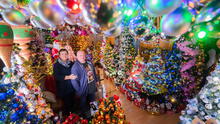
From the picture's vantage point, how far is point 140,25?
967mm

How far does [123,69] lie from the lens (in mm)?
4023

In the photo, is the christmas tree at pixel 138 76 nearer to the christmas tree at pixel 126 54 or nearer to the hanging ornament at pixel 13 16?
the christmas tree at pixel 126 54

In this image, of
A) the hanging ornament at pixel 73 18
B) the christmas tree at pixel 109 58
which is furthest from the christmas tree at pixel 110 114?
the christmas tree at pixel 109 58

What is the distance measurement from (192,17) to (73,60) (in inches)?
91.2

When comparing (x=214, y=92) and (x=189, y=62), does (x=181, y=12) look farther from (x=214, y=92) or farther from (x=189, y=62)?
(x=189, y=62)

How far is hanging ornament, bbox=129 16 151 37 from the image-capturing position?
94 centimetres

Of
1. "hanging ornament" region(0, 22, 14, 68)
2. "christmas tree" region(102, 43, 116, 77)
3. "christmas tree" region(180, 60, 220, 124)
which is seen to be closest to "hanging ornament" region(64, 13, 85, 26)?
"hanging ornament" region(0, 22, 14, 68)

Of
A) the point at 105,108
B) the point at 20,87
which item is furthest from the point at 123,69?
the point at 20,87

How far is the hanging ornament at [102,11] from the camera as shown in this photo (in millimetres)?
405

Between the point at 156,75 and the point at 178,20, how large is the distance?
2533mm

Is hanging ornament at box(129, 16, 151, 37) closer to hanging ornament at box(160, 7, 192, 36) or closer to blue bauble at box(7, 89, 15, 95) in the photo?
hanging ornament at box(160, 7, 192, 36)

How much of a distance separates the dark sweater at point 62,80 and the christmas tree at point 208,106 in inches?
83.8

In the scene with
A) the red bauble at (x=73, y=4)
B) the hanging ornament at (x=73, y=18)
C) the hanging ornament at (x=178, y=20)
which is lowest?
the hanging ornament at (x=178, y=20)

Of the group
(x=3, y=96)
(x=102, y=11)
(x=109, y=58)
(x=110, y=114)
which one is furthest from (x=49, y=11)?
(x=109, y=58)
